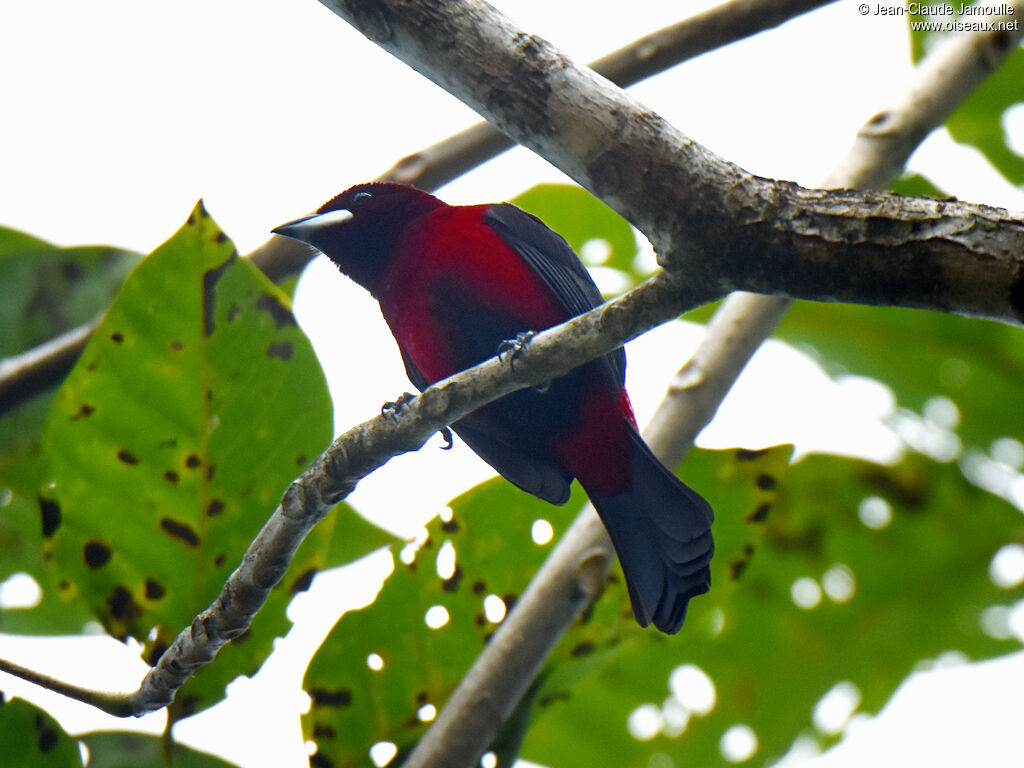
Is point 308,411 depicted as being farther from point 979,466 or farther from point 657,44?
point 979,466

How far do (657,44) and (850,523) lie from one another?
168 centimetres

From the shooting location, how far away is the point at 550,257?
2787 millimetres

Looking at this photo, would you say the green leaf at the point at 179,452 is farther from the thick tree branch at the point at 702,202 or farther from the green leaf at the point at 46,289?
the green leaf at the point at 46,289

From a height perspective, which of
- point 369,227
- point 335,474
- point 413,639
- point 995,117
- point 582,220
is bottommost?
point 413,639

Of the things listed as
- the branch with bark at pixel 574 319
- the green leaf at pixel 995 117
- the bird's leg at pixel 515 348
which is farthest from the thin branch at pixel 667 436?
the green leaf at pixel 995 117

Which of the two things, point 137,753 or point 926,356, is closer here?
point 137,753

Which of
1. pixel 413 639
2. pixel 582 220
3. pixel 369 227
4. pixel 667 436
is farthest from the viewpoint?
pixel 582 220

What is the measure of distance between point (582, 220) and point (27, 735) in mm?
2289

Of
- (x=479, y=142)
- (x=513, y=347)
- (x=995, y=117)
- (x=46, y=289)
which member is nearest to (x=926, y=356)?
(x=995, y=117)

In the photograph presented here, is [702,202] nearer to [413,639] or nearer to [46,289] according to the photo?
[413,639]

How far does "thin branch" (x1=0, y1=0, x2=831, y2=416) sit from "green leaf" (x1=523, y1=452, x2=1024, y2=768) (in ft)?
4.37

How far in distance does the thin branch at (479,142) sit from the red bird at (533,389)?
5.9 inches

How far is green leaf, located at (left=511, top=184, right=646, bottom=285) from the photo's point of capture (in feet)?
11.3

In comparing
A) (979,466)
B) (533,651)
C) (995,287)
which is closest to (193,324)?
(533,651)
